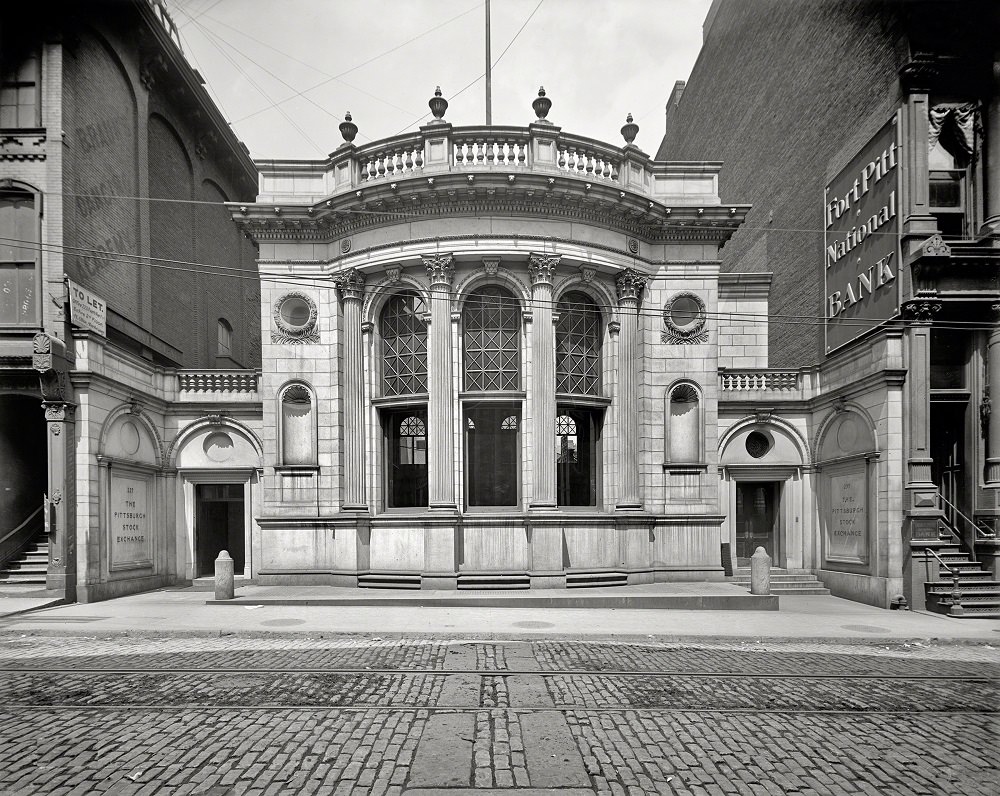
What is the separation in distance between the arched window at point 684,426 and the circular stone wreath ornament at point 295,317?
402 inches

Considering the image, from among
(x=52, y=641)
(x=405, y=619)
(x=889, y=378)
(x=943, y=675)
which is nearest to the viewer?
(x=943, y=675)

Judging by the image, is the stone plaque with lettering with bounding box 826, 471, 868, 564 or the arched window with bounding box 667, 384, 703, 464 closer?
the stone plaque with lettering with bounding box 826, 471, 868, 564

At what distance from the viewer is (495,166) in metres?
16.3

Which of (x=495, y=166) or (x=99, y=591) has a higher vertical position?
(x=495, y=166)

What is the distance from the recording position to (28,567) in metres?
16.3

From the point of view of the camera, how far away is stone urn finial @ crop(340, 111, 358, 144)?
57.7 ft

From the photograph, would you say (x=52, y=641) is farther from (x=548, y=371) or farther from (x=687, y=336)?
(x=687, y=336)

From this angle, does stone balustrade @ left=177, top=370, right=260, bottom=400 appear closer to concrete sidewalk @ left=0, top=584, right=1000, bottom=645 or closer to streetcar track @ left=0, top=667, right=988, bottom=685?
concrete sidewalk @ left=0, top=584, right=1000, bottom=645

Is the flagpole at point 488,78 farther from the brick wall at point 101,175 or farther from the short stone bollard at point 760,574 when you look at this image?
the short stone bollard at point 760,574

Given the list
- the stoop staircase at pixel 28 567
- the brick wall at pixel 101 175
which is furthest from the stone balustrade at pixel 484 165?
the stoop staircase at pixel 28 567

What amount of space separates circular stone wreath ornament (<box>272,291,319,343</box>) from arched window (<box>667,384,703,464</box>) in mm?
10203

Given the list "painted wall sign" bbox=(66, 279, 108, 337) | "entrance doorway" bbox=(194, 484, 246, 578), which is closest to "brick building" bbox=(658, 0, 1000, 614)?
"entrance doorway" bbox=(194, 484, 246, 578)

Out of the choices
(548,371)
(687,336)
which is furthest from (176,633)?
(687,336)

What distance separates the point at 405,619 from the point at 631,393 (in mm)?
8596
